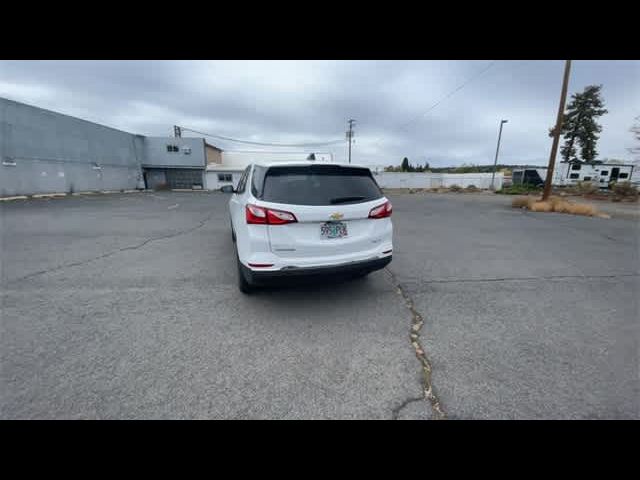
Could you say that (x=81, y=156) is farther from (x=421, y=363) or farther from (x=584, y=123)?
(x=584, y=123)

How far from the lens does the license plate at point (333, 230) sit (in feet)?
8.96

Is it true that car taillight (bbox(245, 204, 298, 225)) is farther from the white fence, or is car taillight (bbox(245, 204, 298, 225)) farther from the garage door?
the white fence

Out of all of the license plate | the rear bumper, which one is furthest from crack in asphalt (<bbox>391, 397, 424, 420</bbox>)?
the license plate

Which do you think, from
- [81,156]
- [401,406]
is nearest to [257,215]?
[401,406]

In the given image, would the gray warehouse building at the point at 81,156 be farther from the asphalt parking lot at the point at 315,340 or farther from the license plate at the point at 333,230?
the license plate at the point at 333,230

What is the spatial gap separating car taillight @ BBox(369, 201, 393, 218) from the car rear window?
0.14 metres

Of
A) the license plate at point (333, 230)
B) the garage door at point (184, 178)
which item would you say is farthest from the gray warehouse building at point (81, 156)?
the license plate at point (333, 230)

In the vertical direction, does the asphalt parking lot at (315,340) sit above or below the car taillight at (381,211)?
below

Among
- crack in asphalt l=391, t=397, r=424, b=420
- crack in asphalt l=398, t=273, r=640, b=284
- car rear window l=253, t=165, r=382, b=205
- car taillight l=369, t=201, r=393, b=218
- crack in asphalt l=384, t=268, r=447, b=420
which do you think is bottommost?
crack in asphalt l=398, t=273, r=640, b=284

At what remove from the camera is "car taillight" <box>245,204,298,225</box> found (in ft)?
8.50

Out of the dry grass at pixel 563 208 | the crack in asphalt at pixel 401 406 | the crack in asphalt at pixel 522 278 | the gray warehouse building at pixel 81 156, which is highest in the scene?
the gray warehouse building at pixel 81 156

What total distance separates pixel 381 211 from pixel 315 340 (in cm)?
164

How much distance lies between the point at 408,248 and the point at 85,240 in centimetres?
751
